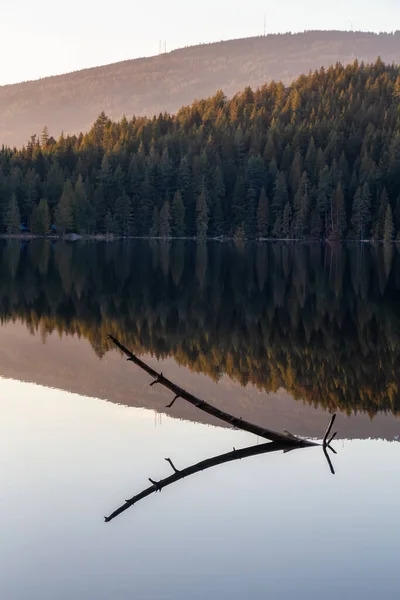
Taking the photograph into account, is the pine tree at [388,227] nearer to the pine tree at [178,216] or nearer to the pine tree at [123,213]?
the pine tree at [178,216]

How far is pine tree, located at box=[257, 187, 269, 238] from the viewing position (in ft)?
396

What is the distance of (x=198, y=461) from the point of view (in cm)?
1200

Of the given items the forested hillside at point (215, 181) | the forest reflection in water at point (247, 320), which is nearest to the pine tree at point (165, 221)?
the forested hillside at point (215, 181)

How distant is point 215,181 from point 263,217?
10.4 metres

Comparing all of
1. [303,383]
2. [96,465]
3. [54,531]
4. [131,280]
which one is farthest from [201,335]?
[131,280]

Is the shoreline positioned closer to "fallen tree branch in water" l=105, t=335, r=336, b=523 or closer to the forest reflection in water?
the forest reflection in water

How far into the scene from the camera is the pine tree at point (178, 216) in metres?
120

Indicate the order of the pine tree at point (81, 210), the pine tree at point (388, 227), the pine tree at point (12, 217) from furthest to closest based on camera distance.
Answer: the pine tree at point (388, 227)
the pine tree at point (81, 210)
the pine tree at point (12, 217)

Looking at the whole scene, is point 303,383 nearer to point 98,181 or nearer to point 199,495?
point 199,495

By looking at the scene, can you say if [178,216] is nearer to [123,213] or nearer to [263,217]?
[123,213]

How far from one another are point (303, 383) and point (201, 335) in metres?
6.35

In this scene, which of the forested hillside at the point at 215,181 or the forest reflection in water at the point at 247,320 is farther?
the forested hillside at the point at 215,181

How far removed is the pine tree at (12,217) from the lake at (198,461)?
84165 millimetres

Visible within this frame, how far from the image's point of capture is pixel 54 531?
9516mm
